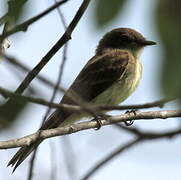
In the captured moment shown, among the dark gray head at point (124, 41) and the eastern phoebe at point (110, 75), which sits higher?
the dark gray head at point (124, 41)

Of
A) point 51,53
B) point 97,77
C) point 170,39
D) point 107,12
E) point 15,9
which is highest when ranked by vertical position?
point 97,77

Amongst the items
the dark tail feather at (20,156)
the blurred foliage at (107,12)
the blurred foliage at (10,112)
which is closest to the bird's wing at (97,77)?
the dark tail feather at (20,156)

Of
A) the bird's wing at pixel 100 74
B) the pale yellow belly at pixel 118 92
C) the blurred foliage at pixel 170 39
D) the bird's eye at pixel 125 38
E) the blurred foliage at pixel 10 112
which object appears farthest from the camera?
the bird's eye at pixel 125 38

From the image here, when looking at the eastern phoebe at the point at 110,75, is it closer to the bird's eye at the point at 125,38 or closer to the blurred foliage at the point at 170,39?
the bird's eye at the point at 125,38

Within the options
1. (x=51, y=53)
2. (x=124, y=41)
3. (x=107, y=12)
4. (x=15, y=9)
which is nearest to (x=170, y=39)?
(x=107, y=12)

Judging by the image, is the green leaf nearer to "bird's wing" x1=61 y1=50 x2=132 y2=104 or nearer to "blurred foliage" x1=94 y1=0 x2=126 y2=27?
"blurred foliage" x1=94 y1=0 x2=126 y2=27

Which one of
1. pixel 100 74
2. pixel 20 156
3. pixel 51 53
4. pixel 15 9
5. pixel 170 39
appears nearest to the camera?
pixel 170 39

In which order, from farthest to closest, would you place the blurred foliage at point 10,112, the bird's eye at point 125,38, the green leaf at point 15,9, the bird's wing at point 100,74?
1. the bird's eye at point 125,38
2. the bird's wing at point 100,74
3. the blurred foliage at point 10,112
4. the green leaf at point 15,9

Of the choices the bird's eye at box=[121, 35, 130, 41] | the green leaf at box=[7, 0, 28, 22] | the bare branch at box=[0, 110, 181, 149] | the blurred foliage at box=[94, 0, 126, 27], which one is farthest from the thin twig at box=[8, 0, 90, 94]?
the bird's eye at box=[121, 35, 130, 41]

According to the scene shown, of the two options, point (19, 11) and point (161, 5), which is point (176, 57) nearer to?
point (161, 5)

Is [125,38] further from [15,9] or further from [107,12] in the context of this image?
[107,12]
